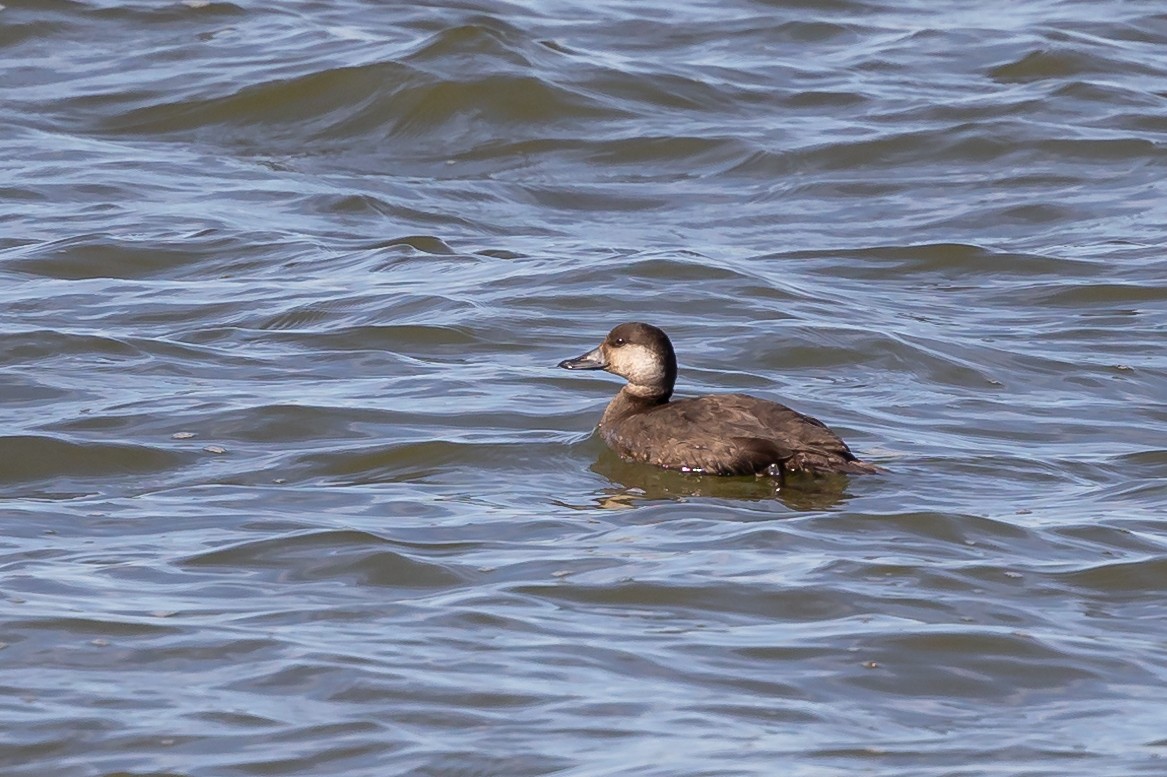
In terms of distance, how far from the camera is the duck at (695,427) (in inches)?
322

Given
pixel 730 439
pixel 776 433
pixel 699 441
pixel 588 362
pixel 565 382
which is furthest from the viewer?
pixel 565 382

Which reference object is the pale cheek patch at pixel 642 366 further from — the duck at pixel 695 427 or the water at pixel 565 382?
the water at pixel 565 382

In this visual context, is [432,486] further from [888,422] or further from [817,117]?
[817,117]

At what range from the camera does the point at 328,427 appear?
8.99 meters

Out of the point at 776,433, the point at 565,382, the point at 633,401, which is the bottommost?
the point at 565,382

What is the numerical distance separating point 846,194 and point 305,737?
29.1ft

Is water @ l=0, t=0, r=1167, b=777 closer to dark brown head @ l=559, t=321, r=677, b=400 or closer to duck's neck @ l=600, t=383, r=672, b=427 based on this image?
duck's neck @ l=600, t=383, r=672, b=427

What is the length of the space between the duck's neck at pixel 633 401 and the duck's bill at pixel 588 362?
0.63ft

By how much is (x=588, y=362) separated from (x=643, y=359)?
1.07ft

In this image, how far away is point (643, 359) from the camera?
921 cm

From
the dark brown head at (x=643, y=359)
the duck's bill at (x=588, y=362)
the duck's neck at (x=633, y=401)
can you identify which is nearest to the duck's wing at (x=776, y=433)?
the duck's neck at (x=633, y=401)

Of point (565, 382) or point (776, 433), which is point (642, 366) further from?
point (776, 433)

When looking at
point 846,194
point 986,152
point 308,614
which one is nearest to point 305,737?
point 308,614

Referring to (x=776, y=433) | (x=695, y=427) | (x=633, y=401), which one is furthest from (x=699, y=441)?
(x=633, y=401)
